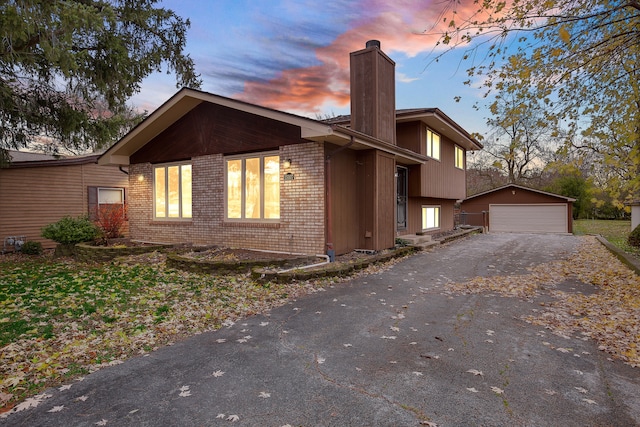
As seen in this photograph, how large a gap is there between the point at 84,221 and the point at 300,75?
36.8 ft

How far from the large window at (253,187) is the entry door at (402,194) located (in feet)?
18.2

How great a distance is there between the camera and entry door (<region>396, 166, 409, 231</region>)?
13.3m

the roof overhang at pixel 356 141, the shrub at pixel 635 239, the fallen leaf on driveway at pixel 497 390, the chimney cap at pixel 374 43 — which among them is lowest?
the fallen leaf on driveway at pixel 497 390

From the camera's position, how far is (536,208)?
71.5 feet

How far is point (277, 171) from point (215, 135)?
2.52m

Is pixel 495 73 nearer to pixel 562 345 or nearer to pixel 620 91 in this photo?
pixel 620 91

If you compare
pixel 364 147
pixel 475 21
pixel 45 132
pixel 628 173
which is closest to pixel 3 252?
pixel 45 132

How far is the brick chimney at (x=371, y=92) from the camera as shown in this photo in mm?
10406

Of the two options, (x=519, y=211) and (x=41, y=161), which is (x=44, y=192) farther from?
(x=519, y=211)

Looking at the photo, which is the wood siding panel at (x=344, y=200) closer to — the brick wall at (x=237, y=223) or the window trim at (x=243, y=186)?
the brick wall at (x=237, y=223)

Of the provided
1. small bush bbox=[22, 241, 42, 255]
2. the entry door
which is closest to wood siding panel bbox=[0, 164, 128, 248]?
small bush bbox=[22, 241, 42, 255]

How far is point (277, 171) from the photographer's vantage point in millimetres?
9523

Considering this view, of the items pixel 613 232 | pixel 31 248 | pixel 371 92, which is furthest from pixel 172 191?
pixel 613 232

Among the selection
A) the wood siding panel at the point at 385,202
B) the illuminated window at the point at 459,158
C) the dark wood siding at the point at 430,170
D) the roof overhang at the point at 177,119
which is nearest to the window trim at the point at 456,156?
the illuminated window at the point at 459,158
